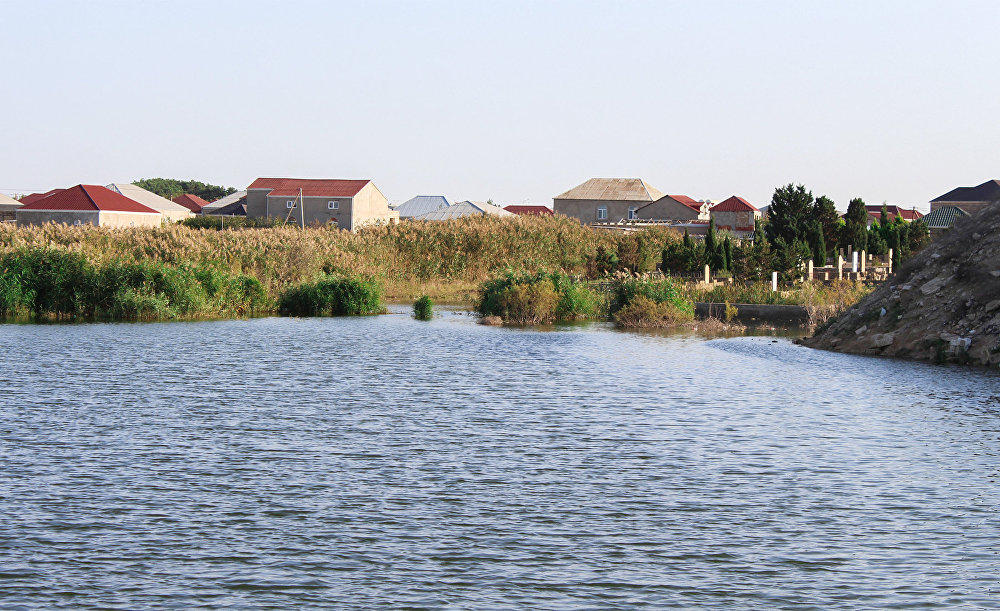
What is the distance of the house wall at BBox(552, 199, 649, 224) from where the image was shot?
114 m

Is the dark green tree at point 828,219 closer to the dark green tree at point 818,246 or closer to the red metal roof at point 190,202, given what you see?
the dark green tree at point 818,246

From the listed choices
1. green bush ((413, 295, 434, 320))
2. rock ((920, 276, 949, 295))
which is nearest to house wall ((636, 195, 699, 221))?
green bush ((413, 295, 434, 320))

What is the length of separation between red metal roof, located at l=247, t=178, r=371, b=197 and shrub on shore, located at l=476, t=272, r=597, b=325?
66067 mm

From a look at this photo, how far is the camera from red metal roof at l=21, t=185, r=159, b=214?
7756cm

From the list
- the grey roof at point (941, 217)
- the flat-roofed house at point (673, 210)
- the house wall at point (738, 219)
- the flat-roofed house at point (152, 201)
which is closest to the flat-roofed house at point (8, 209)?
the flat-roofed house at point (152, 201)

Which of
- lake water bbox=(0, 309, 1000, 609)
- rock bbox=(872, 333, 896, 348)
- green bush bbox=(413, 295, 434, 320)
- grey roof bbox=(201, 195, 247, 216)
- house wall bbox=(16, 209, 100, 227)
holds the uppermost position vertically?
grey roof bbox=(201, 195, 247, 216)

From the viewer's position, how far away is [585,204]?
4574 inches

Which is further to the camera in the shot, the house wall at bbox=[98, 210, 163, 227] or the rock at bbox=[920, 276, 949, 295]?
the house wall at bbox=[98, 210, 163, 227]

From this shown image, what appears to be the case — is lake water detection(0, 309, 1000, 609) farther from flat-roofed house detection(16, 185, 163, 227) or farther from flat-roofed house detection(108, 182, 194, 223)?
flat-roofed house detection(108, 182, 194, 223)

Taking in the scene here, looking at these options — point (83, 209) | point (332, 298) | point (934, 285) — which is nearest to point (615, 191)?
point (83, 209)

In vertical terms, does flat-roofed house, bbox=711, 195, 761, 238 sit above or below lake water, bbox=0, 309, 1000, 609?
Answer: above

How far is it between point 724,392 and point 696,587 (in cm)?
1076

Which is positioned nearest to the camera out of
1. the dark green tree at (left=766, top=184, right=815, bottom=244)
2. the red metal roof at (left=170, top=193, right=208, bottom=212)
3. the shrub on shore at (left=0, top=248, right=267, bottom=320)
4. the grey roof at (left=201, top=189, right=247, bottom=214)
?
the shrub on shore at (left=0, top=248, right=267, bottom=320)

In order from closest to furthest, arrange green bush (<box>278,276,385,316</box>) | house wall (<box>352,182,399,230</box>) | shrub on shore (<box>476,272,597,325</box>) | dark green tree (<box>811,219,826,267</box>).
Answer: shrub on shore (<box>476,272,597,325</box>), green bush (<box>278,276,385,316</box>), dark green tree (<box>811,219,826,267</box>), house wall (<box>352,182,399,230</box>)
